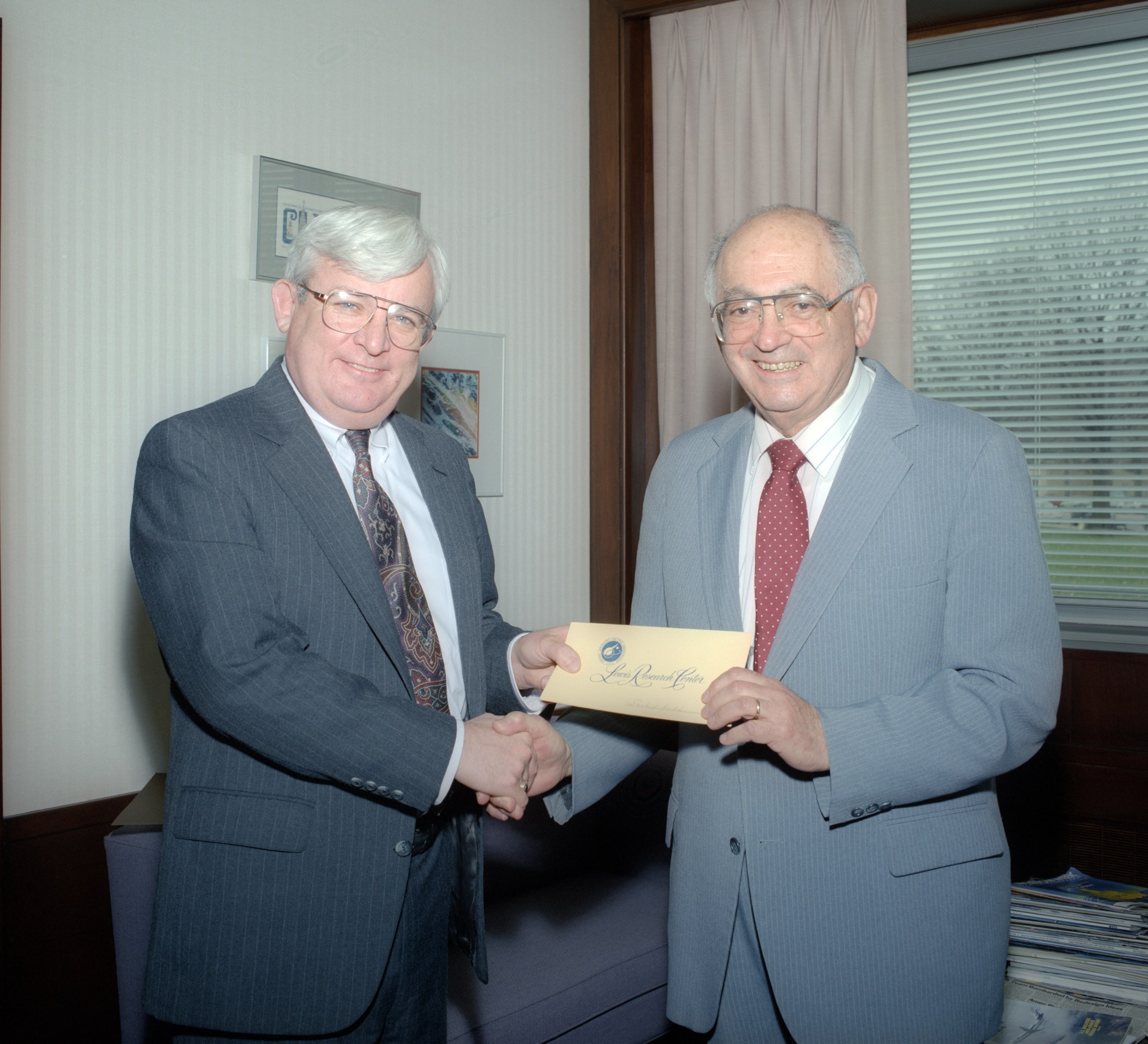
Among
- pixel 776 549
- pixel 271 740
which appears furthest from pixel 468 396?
pixel 271 740

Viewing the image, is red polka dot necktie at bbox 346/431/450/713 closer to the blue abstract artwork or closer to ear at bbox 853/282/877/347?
ear at bbox 853/282/877/347

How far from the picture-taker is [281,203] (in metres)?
2.54

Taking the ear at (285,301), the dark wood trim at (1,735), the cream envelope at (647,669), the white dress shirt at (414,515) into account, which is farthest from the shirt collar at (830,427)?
the dark wood trim at (1,735)

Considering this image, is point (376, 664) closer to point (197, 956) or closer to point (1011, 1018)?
point (197, 956)

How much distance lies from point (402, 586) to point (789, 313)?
785 mm

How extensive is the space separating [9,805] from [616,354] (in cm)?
226

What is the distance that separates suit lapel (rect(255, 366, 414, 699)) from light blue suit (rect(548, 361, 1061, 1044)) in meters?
→ 0.60

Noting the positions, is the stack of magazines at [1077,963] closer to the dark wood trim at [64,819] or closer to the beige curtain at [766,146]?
the beige curtain at [766,146]

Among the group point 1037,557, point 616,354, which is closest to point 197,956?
point 1037,557

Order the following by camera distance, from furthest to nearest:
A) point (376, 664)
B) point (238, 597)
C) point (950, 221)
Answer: point (950, 221) → point (376, 664) → point (238, 597)

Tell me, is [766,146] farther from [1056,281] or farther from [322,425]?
[322,425]

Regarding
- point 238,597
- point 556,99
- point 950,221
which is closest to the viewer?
point 238,597

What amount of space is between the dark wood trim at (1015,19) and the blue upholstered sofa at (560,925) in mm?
2764

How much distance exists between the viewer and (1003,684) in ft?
4.61
